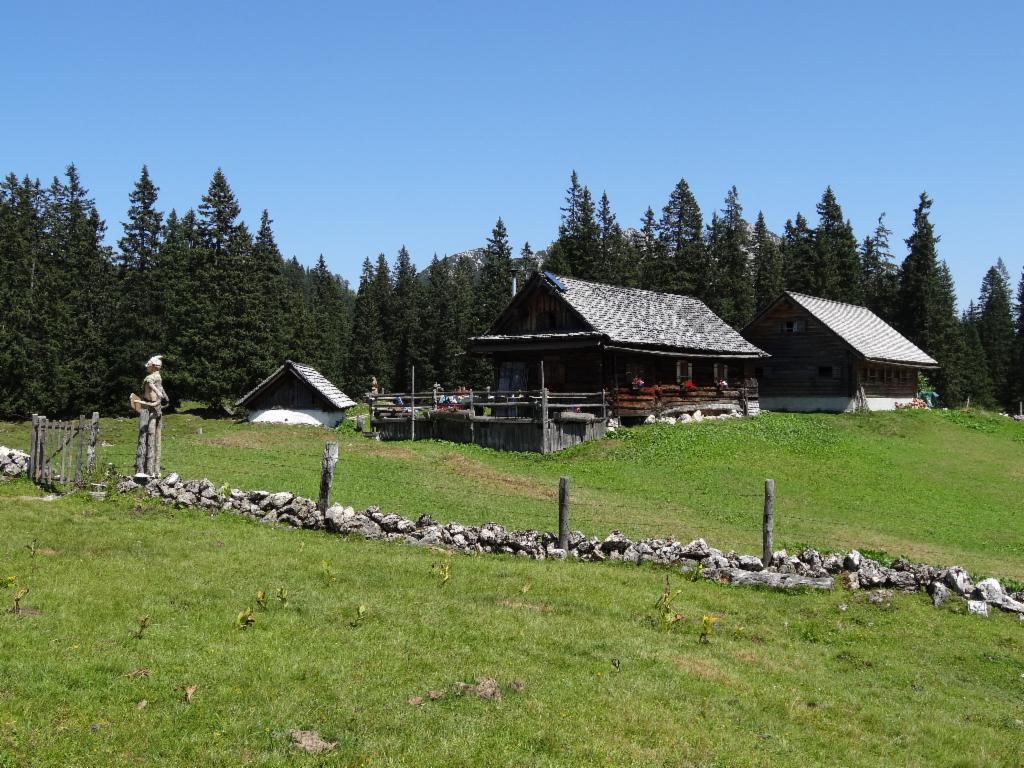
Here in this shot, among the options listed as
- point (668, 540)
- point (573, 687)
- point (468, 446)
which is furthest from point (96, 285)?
point (573, 687)

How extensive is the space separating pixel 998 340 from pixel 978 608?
91.2 metres

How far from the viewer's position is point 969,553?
17.0 metres

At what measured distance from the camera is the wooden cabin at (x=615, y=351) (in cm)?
3494

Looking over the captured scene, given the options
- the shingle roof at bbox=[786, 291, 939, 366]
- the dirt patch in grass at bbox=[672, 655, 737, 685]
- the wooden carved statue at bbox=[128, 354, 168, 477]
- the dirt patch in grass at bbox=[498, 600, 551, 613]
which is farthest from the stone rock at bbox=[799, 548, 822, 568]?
the shingle roof at bbox=[786, 291, 939, 366]

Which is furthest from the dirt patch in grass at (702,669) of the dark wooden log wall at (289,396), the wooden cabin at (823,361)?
the wooden cabin at (823,361)

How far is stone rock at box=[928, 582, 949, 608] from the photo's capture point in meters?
11.2

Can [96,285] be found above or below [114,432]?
above

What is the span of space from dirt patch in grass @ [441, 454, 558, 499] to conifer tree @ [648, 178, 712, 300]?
47.1 metres

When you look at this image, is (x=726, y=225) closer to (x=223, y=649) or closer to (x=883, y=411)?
(x=883, y=411)

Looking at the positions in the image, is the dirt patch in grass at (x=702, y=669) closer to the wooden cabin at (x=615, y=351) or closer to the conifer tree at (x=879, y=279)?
the wooden cabin at (x=615, y=351)

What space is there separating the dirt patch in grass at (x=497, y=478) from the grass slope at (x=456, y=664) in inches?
347

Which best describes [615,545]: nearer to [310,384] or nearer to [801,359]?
[310,384]

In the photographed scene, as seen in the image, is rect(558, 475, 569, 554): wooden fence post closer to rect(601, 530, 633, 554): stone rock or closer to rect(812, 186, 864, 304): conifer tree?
rect(601, 530, 633, 554): stone rock

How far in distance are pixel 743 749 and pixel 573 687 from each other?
5.47ft
